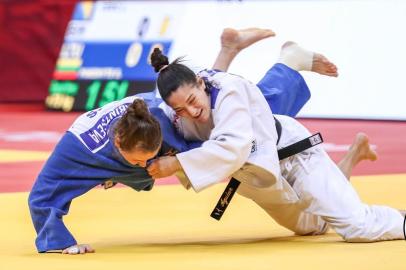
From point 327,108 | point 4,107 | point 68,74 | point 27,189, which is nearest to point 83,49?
point 68,74

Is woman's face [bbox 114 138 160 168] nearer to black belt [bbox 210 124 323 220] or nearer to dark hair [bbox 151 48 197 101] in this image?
dark hair [bbox 151 48 197 101]

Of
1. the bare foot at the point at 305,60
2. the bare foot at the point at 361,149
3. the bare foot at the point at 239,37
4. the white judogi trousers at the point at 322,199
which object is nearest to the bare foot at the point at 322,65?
the bare foot at the point at 305,60

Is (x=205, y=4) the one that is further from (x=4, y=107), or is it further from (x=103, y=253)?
(x=103, y=253)

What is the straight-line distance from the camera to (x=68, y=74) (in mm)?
11875

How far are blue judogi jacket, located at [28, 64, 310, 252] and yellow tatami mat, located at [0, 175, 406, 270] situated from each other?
0.42 ft

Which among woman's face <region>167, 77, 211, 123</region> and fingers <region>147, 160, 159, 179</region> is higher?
woman's face <region>167, 77, 211, 123</region>

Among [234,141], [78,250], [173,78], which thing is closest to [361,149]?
[234,141]

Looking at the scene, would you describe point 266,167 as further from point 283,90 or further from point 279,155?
point 283,90

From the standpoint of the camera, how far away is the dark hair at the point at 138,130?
3.61m

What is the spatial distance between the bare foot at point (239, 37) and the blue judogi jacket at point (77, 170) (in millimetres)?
1287

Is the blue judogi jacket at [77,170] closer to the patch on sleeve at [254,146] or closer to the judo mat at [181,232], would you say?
the judo mat at [181,232]

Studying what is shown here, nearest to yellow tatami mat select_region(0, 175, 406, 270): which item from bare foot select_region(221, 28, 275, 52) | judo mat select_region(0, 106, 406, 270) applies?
judo mat select_region(0, 106, 406, 270)

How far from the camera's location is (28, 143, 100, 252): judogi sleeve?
3.79 meters

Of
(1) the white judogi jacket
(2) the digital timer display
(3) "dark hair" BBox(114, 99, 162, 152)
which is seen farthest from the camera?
(2) the digital timer display
